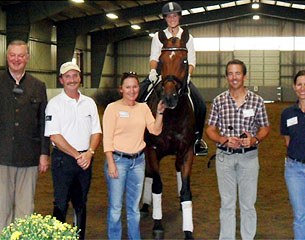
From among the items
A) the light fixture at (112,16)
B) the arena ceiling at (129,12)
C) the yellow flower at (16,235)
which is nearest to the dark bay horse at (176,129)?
the yellow flower at (16,235)

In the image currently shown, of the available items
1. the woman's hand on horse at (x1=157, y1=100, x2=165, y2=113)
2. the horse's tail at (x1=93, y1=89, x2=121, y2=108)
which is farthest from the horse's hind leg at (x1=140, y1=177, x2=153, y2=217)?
the horse's tail at (x1=93, y1=89, x2=121, y2=108)

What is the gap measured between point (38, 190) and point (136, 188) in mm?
4263

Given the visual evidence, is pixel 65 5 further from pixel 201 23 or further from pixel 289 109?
pixel 289 109

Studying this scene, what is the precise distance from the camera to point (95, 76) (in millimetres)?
36781

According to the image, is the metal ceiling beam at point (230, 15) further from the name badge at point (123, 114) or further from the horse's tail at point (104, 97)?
the name badge at point (123, 114)

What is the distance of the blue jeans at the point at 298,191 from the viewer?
4.61 meters

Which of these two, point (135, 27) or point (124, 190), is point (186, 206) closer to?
point (124, 190)

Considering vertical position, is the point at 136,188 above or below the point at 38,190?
above

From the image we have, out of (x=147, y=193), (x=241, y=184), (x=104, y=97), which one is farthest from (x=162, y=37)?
(x=104, y=97)

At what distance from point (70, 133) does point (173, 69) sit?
4.22 ft

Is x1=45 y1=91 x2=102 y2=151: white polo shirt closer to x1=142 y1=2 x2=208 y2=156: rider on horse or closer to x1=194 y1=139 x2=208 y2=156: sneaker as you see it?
x1=142 y1=2 x2=208 y2=156: rider on horse

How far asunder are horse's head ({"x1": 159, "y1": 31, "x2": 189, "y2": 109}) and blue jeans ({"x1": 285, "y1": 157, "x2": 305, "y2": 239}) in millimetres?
1269

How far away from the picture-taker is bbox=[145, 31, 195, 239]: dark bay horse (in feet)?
17.6

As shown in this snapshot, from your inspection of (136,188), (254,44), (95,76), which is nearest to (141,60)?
(95,76)
